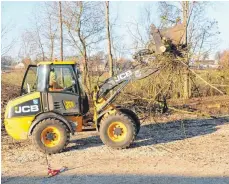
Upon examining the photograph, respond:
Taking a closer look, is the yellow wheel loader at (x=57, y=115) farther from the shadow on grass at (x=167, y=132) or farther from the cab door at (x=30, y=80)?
the shadow on grass at (x=167, y=132)

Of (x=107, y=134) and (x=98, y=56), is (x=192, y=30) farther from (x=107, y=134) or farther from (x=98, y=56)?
(x=107, y=134)

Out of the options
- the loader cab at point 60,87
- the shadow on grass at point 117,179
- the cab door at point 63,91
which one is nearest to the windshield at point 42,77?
the loader cab at point 60,87

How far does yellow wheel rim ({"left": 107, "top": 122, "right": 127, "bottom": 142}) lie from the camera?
805 cm

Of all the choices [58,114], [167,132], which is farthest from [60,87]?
[167,132]

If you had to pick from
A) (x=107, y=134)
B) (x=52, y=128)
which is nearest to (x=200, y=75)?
(x=107, y=134)

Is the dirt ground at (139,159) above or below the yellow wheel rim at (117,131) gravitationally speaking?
below

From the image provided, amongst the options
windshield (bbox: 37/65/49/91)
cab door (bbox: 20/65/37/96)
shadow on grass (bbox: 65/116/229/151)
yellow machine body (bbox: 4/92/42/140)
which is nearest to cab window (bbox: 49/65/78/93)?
windshield (bbox: 37/65/49/91)

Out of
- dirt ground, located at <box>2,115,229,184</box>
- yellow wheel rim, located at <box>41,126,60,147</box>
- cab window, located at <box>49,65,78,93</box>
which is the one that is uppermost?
cab window, located at <box>49,65,78,93</box>

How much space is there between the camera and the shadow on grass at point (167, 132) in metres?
8.76

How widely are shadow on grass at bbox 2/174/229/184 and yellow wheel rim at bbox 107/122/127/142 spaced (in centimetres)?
194

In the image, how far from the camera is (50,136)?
25.6ft

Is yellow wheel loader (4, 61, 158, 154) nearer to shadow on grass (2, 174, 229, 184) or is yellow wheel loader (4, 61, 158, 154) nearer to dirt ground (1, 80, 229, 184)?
dirt ground (1, 80, 229, 184)

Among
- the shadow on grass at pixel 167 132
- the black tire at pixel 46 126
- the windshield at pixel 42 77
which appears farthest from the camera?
the shadow on grass at pixel 167 132

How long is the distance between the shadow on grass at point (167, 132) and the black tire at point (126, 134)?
1.30 ft
